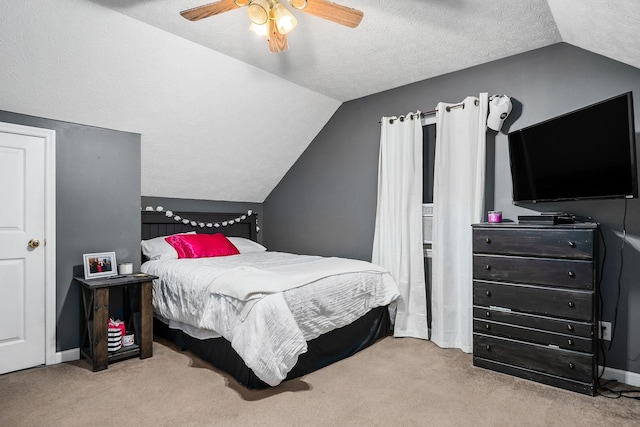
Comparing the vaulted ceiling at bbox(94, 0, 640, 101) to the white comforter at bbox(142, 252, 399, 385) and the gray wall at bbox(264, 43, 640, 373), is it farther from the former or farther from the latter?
the white comforter at bbox(142, 252, 399, 385)

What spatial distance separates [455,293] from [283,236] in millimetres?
2456

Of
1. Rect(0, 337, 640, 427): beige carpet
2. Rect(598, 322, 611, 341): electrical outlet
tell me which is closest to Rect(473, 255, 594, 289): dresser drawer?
Rect(598, 322, 611, 341): electrical outlet

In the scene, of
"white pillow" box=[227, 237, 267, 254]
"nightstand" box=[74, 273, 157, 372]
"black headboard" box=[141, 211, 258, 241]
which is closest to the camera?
"nightstand" box=[74, 273, 157, 372]

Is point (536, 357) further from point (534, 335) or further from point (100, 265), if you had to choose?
point (100, 265)

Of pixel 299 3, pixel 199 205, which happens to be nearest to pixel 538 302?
pixel 299 3

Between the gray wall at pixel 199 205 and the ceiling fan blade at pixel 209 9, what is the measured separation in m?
2.45

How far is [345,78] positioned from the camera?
144 inches

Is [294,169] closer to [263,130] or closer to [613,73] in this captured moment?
[263,130]

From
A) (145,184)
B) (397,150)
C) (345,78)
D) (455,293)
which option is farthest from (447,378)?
(145,184)

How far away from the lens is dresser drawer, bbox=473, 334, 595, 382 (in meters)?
2.39

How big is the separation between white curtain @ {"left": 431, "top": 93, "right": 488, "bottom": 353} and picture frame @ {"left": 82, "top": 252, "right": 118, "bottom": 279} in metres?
2.77

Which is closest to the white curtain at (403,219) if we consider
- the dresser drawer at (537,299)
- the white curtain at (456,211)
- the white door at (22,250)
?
the white curtain at (456,211)

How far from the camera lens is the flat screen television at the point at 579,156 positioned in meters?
2.22

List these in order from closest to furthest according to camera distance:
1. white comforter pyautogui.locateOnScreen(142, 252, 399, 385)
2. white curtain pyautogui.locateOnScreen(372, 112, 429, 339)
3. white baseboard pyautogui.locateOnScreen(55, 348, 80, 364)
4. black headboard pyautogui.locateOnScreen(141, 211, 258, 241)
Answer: white comforter pyautogui.locateOnScreen(142, 252, 399, 385)
white baseboard pyautogui.locateOnScreen(55, 348, 80, 364)
white curtain pyautogui.locateOnScreen(372, 112, 429, 339)
black headboard pyautogui.locateOnScreen(141, 211, 258, 241)
